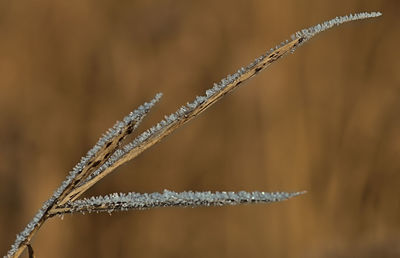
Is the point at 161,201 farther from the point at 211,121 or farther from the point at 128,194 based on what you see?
the point at 211,121

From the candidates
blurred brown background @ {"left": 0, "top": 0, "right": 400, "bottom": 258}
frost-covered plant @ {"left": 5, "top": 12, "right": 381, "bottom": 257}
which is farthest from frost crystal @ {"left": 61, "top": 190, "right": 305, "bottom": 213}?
blurred brown background @ {"left": 0, "top": 0, "right": 400, "bottom": 258}

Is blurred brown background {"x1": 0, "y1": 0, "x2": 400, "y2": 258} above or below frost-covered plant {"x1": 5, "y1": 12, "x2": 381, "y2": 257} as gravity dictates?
above

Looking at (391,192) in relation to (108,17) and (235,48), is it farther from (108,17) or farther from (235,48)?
(108,17)

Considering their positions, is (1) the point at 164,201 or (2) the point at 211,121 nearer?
(1) the point at 164,201

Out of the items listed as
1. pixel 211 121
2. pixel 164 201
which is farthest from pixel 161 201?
pixel 211 121

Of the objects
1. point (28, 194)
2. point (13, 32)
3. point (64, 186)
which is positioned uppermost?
point (13, 32)

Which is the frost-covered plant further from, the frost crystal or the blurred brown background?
the blurred brown background

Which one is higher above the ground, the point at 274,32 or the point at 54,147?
the point at 274,32

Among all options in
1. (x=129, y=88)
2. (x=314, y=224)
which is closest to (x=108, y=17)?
(x=129, y=88)

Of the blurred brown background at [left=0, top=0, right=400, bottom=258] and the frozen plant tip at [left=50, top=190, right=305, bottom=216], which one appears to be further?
the blurred brown background at [left=0, top=0, right=400, bottom=258]
